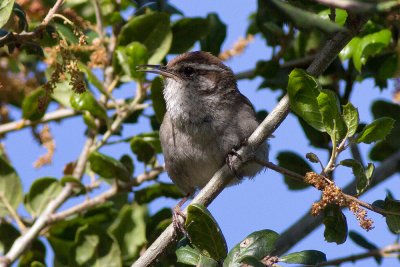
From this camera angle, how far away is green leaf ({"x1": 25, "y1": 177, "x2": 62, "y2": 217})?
475cm

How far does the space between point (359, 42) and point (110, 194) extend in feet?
A: 6.01

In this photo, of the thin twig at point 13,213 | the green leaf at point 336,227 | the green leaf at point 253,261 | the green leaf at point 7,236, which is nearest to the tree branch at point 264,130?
the green leaf at point 336,227

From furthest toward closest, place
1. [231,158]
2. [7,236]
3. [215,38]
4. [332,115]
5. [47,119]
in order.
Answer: [215,38] → [47,119] → [7,236] → [231,158] → [332,115]

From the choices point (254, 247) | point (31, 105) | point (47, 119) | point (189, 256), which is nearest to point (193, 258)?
point (189, 256)

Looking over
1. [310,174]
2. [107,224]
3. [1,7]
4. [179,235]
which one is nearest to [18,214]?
[107,224]

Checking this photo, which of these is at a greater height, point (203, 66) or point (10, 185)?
point (203, 66)

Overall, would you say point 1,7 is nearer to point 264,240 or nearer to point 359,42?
point 264,240

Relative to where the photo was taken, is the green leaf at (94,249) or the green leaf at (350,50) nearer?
the green leaf at (94,249)

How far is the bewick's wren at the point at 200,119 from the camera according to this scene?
4.62 m

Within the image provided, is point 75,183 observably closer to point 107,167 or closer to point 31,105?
point 107,167

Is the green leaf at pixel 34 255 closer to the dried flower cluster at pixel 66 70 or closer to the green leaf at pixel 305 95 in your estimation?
the dried flower cluster at pixel 66 70

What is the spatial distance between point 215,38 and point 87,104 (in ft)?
4.03

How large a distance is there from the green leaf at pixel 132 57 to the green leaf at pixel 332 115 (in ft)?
5.68

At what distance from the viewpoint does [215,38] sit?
5281 mm
